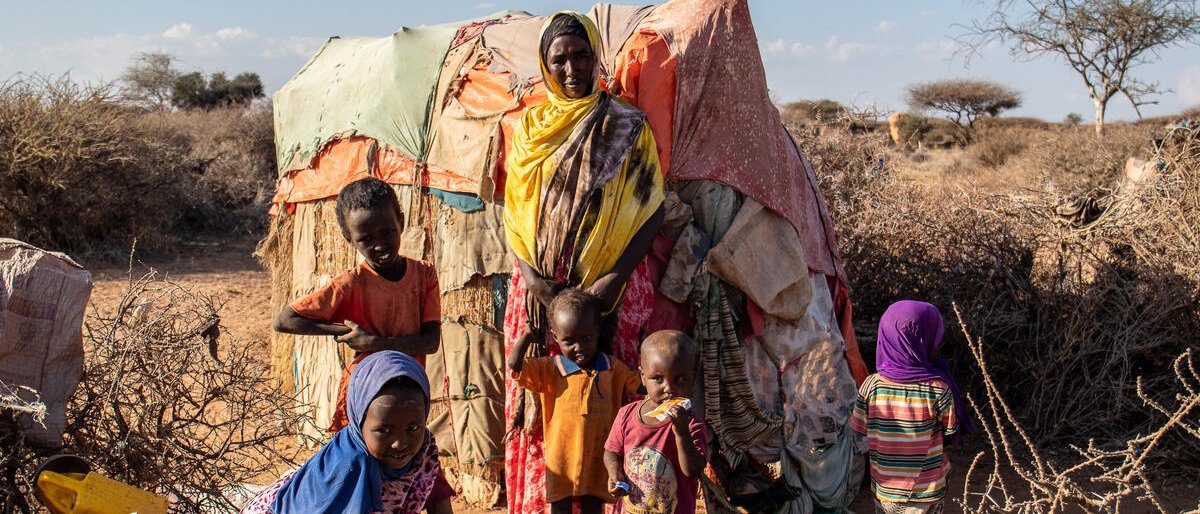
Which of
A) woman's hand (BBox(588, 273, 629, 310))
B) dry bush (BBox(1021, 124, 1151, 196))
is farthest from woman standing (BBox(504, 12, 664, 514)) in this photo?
dry bush (BBox(1021, 124, 1151, 196))

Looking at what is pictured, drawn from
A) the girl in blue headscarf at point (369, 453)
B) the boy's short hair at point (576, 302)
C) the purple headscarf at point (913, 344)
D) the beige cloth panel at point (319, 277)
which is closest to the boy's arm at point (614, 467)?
the boy's short hair at point (576, 302)

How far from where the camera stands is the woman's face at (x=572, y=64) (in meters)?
3.01

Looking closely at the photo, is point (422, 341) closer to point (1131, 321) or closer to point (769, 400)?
point (769, 400)

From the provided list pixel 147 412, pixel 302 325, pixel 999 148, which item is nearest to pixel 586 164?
pixel 302 325

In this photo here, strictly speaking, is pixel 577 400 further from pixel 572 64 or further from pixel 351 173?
pixel 351 173

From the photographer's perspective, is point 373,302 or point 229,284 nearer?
point 373,302

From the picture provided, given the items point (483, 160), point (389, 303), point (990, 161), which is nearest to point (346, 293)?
point (389, 303)

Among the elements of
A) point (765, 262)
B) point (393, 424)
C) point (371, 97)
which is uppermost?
point (371, 97)

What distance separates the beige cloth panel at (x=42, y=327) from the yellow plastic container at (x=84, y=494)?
18 cm

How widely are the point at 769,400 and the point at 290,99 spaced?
10.8 ft

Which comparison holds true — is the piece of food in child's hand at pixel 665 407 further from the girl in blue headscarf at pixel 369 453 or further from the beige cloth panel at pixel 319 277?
the beige cloth panel at pixel 319 277

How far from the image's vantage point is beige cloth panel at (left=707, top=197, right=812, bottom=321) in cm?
357

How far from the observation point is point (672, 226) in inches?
138

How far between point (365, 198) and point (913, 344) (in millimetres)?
1772
